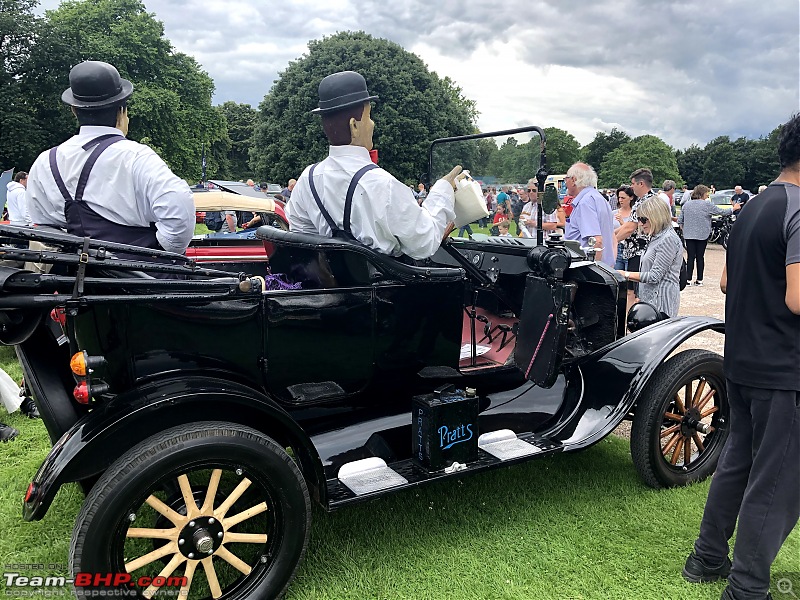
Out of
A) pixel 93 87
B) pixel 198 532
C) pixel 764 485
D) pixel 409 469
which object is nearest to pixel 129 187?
pixel 93 87

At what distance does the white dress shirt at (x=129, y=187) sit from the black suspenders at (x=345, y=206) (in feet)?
2.03

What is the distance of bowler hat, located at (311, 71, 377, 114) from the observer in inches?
114

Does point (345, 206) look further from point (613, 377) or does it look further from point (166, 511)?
point (613, 377)

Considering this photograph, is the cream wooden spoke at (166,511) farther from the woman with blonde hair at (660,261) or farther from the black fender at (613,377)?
the woman with blonde hair at (660,261)

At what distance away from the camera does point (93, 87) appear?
278 cm

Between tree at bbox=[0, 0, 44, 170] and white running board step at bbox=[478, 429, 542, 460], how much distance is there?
2827 centimetres

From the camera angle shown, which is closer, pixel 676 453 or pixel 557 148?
pixel 557 148

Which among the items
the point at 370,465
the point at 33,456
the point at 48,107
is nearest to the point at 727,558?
the point at 370,465

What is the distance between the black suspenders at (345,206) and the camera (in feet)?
9.26

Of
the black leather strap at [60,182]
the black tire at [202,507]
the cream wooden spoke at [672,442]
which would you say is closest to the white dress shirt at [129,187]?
the black leather strap at [60,182]

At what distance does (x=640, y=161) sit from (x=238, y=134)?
3971 cm

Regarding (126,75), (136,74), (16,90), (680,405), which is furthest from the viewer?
(136,74)

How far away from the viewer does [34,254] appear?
198cm

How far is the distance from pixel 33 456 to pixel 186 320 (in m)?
2.26
